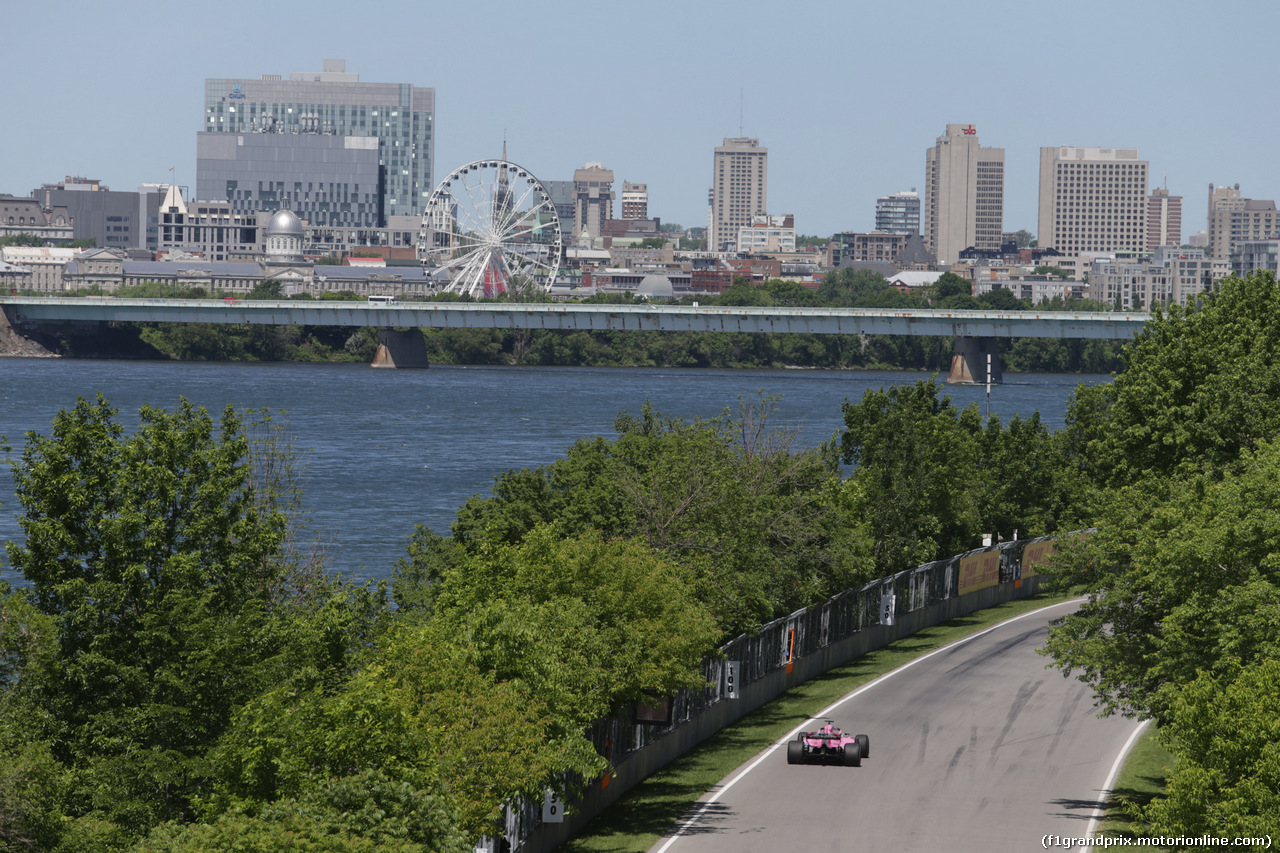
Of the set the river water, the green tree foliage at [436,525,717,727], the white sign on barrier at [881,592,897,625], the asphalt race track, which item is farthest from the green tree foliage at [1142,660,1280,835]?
the river water

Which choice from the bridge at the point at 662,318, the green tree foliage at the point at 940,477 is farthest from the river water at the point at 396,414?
the bridge at the point at 662,318

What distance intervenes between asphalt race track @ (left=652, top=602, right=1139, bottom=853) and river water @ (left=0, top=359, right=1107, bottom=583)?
18957 mm

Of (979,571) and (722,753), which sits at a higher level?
(979,571)

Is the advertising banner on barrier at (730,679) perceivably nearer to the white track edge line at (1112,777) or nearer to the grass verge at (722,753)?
the grass verge at (722,753)

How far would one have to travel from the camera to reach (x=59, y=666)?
31953 mm

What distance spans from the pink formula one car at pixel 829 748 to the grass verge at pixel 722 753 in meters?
1.53

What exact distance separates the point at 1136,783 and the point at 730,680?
11.0 meters

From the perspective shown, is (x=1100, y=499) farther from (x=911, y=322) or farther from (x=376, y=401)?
(x=911, y=322)

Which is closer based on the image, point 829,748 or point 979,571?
point 829,748

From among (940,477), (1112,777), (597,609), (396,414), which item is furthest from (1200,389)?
(396,414)

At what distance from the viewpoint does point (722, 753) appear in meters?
42.8

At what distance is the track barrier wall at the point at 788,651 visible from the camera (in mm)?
36406

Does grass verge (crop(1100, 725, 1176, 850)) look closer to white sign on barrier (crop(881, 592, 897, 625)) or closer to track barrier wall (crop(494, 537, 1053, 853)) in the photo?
track barrier wall (crop(494, 537, 1053, 853))

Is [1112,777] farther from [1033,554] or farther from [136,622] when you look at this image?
[1033,554]
